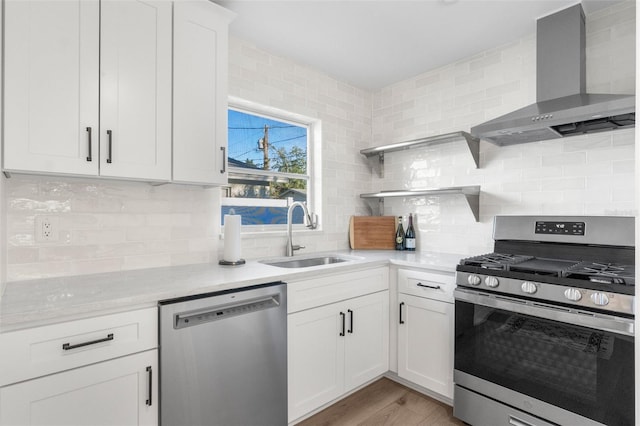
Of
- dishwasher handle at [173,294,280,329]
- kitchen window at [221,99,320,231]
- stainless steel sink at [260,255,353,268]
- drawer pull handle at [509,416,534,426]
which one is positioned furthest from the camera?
kitchen window at [221,99,320,231]

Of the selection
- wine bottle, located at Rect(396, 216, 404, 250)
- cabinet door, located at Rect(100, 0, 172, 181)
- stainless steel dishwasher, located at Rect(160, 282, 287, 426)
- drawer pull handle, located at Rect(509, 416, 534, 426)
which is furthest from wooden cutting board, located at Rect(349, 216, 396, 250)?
cabinet door, located at Rect(100, 0, 172, 181)

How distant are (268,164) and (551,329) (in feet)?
6.99

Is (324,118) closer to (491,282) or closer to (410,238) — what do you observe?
(410,238)

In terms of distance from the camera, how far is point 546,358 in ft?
5.48

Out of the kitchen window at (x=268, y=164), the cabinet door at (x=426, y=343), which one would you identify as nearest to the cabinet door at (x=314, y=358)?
the cabinet door at (x=426, y=343)

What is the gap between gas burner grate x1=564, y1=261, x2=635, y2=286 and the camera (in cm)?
149

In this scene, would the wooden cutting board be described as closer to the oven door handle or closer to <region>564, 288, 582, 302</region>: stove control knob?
the oven door handle

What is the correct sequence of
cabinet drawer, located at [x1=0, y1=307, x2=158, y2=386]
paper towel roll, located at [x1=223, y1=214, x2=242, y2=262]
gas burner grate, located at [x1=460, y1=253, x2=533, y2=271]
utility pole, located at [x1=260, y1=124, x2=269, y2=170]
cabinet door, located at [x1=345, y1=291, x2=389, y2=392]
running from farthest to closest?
utility pole, located at [x1=260, y1=124, x2=269, y2=170]
cabinet door, located at [x1=345, y1=291, x2=389, y2=392]
paper towel roll, located at [x1=223, y1=214, x2=242, y2=262]
gas burner grate, located at [x1=460, y1=253, x2=533, y2=271]
cabinet drawer, located at [x1=0, y1=307, x2=158, y2=386]

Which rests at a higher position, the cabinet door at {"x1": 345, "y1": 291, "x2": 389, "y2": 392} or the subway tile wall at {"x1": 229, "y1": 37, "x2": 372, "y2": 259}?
the subway tile wall at {"x1": 229, "y1": 37, "x2": 372, "y2": 259}

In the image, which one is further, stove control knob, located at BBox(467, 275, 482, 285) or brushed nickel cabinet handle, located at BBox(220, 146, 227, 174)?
brushed nickel cabinet handle, located at BBox(220, 146, 227, 174)

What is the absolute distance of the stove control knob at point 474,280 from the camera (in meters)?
1.89

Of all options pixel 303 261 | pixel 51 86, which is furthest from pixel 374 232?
pixel 51 86

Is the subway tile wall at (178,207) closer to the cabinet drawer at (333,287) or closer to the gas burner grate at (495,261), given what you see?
the cabinet drawer at (333,287)

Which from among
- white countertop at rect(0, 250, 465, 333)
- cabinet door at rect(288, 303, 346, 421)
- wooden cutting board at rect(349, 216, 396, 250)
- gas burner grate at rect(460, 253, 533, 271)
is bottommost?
cabinet door at rect(288, 303, 346, 421)
